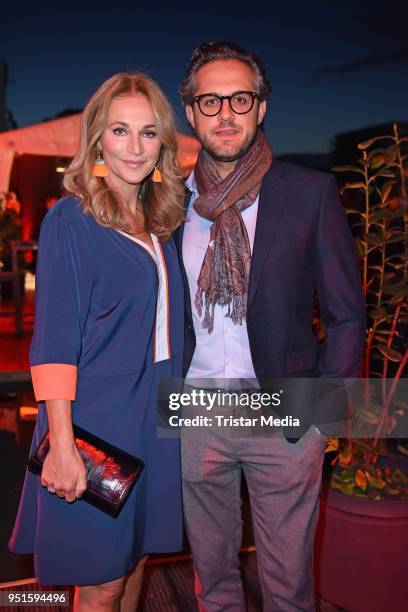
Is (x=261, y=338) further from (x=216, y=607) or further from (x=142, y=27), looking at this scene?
(x=142, y=27)

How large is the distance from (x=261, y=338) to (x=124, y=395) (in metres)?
0.43

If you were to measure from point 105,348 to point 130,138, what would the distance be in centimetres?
59

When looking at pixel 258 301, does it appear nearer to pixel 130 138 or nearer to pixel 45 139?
pixel 130 138

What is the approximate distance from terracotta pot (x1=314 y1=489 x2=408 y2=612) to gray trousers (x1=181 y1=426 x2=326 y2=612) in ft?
1.41

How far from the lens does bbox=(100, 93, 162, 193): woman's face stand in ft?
5.27

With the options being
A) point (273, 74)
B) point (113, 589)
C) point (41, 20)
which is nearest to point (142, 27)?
point (41, 20)

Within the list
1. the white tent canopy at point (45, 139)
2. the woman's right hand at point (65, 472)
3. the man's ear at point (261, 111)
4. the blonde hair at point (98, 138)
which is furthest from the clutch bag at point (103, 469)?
the white tent canopy at point (45, 139)

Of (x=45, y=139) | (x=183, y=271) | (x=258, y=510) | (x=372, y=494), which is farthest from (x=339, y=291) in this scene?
(x=45, y=139)

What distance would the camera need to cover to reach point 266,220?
168cm

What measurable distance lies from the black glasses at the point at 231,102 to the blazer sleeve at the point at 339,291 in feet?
1.16

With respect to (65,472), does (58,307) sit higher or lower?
higher

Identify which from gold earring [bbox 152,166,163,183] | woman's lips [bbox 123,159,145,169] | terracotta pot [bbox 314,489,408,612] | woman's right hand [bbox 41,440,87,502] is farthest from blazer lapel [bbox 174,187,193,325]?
terracotta pot [bbox 314,489,408,612]

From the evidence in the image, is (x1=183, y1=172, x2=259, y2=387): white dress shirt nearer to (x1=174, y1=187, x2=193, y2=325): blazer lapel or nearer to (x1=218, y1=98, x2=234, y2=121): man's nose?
(x1=174, y1=187, x2=193, y2=325): blazer lapel

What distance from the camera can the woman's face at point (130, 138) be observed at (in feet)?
5.27
